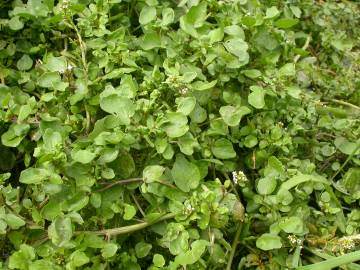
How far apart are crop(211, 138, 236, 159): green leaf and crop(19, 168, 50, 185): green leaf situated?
1.77 feet

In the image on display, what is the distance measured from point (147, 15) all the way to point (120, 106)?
484 millimetres

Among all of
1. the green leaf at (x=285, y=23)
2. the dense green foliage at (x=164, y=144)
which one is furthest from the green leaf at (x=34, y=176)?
the green leaf at (x=285, y=23)

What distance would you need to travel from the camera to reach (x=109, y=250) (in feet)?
4.65

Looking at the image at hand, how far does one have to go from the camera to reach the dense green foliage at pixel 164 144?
147cm

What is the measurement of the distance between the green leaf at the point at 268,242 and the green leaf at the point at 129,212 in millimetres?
391

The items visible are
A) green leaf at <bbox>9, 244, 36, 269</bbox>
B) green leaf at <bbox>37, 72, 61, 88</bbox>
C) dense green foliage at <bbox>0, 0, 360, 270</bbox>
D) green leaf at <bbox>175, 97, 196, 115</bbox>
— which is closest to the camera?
green leaf at <bbox>9, 244, 36, 269</bbox>

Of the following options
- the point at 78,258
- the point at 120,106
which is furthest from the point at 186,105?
the point at 78,258

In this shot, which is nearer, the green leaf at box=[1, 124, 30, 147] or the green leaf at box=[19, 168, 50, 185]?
the green leaf at box=[19, 168, 50, 185]

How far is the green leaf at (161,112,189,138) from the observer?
154 centimetres

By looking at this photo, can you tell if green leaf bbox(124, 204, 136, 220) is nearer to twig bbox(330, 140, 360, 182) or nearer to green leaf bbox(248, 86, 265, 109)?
green leaf bbox(248, 86, 265, 109)

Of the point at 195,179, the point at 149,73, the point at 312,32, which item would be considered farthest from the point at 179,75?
the point at 312,32

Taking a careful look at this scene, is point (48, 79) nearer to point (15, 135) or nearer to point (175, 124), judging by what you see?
point (15, 135)

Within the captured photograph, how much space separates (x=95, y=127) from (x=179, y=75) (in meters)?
0.33

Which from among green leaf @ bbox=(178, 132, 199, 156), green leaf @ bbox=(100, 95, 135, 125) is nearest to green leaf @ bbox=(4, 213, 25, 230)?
green leaf @ bbox=(100, 95, 135, 125)
